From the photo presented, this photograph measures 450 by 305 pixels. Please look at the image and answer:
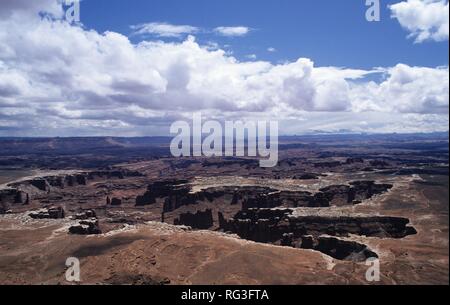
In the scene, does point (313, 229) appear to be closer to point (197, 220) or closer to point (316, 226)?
point (316, 226)

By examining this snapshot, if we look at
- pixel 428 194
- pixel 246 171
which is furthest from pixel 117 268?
pixel 246 171

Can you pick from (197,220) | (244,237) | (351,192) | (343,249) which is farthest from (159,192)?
(343,249)

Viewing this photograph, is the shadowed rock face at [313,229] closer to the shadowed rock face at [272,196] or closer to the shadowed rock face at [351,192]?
the shadowed rock face at [272,196]

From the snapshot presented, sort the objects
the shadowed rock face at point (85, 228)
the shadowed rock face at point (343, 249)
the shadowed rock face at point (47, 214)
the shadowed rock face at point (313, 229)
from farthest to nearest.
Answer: the shadowed rock face at point (47, 214) → the shadowed rock face at point (85, 228) → the shadowed rock face at point (313, 229) → the shadowed rock face at point (343, 249)

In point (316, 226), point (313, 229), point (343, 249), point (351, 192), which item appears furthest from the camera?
point (351, 192)

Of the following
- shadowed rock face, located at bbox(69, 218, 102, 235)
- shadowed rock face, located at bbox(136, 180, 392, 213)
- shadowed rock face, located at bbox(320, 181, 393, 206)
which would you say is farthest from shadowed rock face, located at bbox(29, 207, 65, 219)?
shadowed rock face, located at bbox(320, 181, 393, 206)

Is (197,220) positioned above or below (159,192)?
below

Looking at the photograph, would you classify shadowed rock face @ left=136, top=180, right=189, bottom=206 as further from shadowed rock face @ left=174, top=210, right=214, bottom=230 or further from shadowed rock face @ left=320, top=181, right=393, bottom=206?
shadowed rock face @ left=320, top=181, right=393, bottom=206

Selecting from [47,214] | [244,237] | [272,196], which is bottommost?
[244,237]

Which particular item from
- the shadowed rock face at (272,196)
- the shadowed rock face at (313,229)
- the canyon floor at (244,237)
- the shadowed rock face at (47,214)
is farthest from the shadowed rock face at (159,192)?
the shadowed rock face at (313,229)
